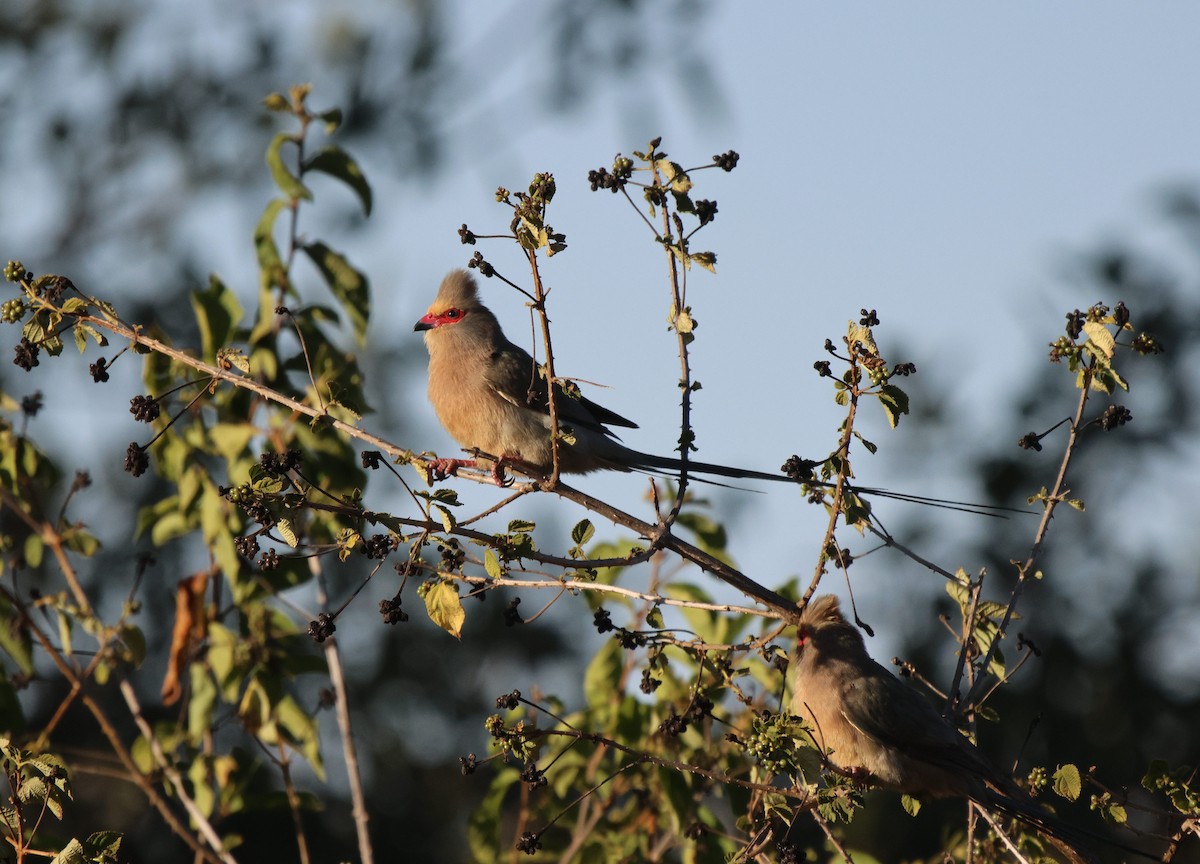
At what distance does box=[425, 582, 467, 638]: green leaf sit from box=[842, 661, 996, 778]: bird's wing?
2052 mm

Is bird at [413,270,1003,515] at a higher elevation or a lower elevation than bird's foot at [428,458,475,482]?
higher

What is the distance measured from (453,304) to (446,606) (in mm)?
3541

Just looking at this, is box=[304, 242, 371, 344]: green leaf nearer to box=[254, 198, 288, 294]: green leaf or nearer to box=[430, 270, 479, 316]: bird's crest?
box=[254, 198, 288, 294]: green leaf

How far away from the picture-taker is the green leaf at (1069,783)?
3379 millimetres

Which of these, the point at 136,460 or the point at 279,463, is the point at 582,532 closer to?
the point at 279,463

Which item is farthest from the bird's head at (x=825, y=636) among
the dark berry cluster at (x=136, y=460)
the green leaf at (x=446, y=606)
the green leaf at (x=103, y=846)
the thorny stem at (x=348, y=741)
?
the green leaf at (x=103, y=846)

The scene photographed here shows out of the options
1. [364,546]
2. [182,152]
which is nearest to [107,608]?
[182,152]

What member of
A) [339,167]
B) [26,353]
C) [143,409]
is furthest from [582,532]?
[339,167]

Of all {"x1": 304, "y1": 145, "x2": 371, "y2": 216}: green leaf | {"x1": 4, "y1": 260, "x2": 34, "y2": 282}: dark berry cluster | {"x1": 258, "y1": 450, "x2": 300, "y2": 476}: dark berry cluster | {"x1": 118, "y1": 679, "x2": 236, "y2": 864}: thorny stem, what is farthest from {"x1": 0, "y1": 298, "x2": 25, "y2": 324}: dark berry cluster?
{"x1": 304, "y1": 145, "x2": 371, "y2": 216}: green leaf

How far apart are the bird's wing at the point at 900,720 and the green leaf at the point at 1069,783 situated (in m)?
1.09

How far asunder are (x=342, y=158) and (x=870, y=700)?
112 inches

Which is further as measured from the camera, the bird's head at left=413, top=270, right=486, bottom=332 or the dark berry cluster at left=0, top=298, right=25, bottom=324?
the bird's head at left=413, top=270, right=486, bottom=332

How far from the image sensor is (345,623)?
42.5ft

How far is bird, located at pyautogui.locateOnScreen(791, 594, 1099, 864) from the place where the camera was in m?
4.61
